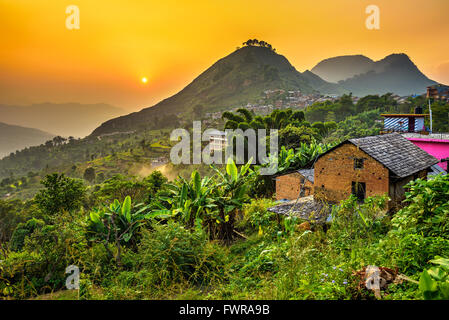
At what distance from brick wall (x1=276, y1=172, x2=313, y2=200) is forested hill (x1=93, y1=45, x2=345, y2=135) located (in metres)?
59.0

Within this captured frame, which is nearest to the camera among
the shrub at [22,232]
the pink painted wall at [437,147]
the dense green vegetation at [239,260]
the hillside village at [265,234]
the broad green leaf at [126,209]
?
the dense green vegetation at [239,260]

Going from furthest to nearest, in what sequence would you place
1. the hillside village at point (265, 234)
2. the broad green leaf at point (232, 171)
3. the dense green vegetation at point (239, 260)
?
the broad green leaf at point (232, 171) → the hillside village at point (265, 234) → the dense green vegetation at point (239, 260)

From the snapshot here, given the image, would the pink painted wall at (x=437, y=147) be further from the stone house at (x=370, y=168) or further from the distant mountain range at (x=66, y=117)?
the distant mountain range at (x=66, y=117)

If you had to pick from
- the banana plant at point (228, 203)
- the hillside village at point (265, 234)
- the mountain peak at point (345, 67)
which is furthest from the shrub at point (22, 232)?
the mountain peak at point (345, 67)

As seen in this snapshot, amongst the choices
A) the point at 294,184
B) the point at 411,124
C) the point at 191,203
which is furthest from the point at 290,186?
the point at 411,124

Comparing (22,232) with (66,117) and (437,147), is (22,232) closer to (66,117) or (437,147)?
(437,147)

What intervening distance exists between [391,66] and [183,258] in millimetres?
97213

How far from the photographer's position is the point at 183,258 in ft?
10.6

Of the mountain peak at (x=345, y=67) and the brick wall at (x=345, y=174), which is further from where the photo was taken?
the mountain peak at (x=345, y=67)

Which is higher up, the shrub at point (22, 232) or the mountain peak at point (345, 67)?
the mountain peak at point (345, 67)

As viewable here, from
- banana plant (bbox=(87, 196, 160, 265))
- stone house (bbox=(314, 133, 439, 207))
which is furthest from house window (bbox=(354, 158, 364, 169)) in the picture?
banana plant (bbox=(87, 196, 160, 265))

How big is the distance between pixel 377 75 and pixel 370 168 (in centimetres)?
9210

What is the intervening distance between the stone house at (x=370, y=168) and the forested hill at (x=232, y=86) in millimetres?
62894

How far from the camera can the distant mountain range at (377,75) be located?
75938 millimetres
